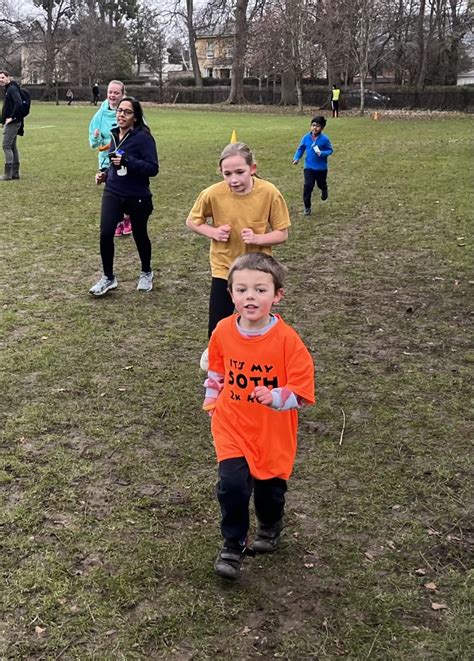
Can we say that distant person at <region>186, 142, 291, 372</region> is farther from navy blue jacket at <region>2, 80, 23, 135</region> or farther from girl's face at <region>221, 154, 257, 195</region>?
navy blue jacket at <region>2, 80, 23, 135</region>

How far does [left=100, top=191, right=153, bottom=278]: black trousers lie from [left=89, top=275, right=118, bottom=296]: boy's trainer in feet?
0.17

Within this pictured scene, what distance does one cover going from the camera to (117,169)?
6.73 meters

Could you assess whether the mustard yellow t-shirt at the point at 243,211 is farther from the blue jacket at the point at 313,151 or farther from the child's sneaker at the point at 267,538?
the blue jacket at the point at 313,151

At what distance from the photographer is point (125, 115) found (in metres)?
6.59

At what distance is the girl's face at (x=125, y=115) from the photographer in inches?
259

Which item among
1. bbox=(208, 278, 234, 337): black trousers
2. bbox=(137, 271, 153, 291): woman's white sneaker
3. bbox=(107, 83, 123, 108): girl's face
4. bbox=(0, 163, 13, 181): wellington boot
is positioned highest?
bbox=(107, 83, 123, 108): girl's face

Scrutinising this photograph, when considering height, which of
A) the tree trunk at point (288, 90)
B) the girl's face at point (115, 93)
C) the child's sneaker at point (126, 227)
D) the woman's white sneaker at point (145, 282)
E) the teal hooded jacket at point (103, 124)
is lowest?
the woman's white sneaker at point (145, 282)

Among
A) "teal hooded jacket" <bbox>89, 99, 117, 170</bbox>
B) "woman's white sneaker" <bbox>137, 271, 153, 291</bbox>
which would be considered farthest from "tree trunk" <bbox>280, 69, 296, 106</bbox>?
"woman's white sneaker" <bbox>137, 271, 153, 291</bbox>

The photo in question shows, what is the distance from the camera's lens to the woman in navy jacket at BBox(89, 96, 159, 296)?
6.63 meters

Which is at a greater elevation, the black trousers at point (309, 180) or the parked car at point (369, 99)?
the parked car at point (369, 99)

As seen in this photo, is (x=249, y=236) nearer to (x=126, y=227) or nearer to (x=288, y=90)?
(x=126, y=227)

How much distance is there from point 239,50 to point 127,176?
1794 inches

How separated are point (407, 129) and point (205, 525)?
26197mm

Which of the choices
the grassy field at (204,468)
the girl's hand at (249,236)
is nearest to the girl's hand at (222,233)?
the girl's hand at (249,236)
